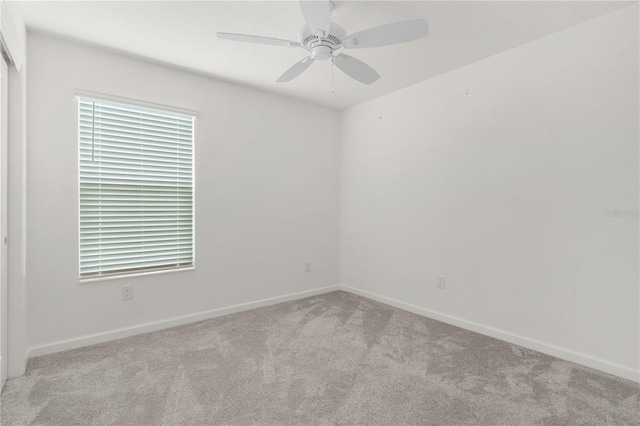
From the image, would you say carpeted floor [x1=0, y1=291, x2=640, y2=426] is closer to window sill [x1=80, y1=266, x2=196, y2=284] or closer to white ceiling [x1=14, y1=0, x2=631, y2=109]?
window sill [x1=80, y1=266, x2=196, y2=284]

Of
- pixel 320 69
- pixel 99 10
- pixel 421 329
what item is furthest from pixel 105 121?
pixel 421 329

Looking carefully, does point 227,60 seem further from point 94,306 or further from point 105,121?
point 94,306

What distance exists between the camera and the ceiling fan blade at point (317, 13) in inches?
60.7

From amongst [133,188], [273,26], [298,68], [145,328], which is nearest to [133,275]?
[145,328]

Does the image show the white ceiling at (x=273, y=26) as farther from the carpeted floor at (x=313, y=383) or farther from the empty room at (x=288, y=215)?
the carpeted floor at (x=313, y=383)

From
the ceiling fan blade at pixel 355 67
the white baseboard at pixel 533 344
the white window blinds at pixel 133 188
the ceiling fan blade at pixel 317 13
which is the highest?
the ceiling fan blade at pixel 317 13

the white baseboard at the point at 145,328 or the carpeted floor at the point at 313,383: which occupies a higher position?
the white baseboard at the point at 145,328

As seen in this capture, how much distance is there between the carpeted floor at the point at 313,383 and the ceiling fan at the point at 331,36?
80.3 inches

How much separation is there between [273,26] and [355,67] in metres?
0.69

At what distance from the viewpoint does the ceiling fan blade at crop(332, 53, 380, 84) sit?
2.10 metres

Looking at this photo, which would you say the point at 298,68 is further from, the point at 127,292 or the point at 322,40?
the point at 127,292

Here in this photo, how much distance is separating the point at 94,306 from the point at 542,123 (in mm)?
3865

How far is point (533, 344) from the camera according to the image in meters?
2.65

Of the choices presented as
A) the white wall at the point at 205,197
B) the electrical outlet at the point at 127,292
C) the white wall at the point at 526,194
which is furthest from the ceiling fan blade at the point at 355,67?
the electrical outlet at the point at 127,292
